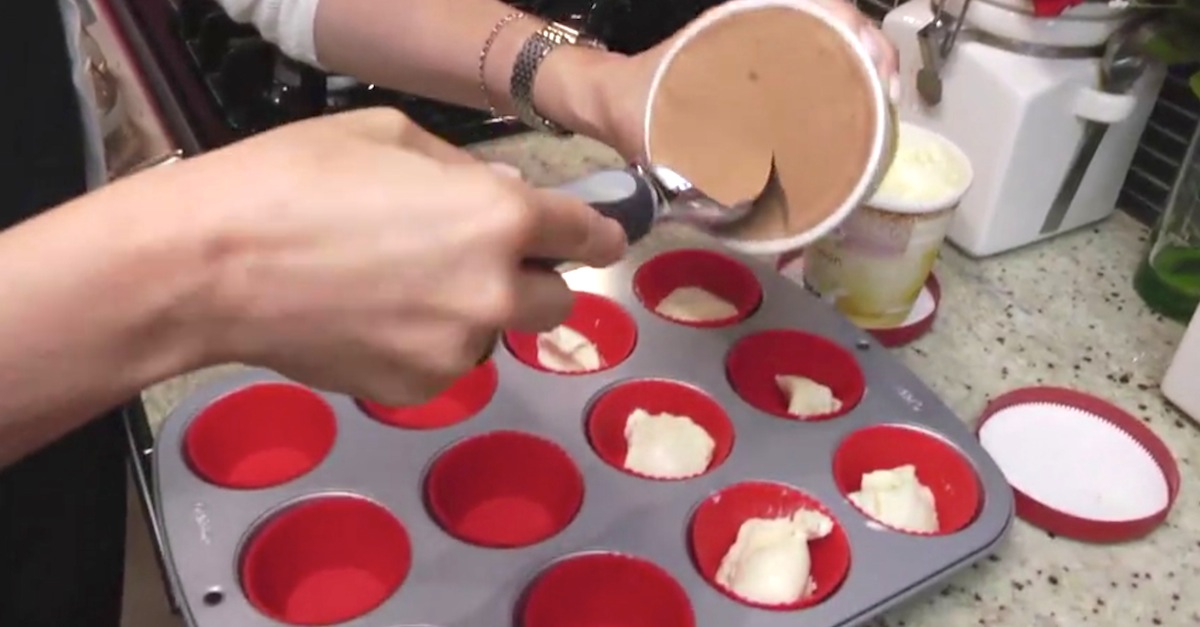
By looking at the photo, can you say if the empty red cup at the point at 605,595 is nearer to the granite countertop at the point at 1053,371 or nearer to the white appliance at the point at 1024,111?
the granite countertop at the point at 1053,371

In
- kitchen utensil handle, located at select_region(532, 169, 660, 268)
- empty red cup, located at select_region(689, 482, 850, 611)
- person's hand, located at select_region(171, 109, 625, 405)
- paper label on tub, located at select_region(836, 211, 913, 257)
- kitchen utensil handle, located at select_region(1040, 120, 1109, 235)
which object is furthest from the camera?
kitchen utensil handle, located at select_region(1040, 120, 1109, 235)

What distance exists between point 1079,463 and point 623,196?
14.8 inches

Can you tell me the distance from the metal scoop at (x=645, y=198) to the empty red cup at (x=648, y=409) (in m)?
0.13

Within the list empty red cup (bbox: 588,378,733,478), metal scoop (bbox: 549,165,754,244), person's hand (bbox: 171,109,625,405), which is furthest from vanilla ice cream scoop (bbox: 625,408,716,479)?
person's hand (bbox: 171,109,625,405)

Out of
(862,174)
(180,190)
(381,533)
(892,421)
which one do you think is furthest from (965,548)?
(180,190)

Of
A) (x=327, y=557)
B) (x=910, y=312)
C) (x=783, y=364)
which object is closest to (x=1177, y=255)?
(x=910, y=312)

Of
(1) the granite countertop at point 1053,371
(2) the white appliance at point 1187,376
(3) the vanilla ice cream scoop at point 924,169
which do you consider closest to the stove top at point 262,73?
(1) the granite countertop at point 1053,371

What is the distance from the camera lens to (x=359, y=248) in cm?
40

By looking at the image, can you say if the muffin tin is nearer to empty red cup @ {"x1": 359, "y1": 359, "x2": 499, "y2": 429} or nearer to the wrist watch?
empty red cup @ {"x1": 359, "y1": 359, "x2": 499, "y2": 429}

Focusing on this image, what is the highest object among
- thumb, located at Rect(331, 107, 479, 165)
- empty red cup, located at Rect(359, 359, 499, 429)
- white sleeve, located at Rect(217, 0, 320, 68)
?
thumb, located at Rect(331, 107, 479, 165)

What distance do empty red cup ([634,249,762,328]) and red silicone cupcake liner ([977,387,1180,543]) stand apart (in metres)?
0.18

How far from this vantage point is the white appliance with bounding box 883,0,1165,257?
806mm

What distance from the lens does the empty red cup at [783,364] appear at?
757 millimetres

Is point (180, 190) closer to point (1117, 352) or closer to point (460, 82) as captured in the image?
point (460, 82)
